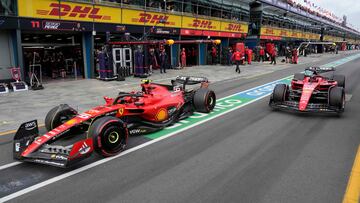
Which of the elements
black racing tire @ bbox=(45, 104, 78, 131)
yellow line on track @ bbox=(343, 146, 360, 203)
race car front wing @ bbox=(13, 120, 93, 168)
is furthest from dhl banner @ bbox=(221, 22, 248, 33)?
race car front wing @ bbox=(13, 120, 93, 168)

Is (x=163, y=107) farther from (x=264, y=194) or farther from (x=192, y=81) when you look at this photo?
(x=264, y=194)

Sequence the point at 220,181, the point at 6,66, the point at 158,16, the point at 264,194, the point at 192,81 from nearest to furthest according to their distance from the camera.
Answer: the point at 264,194
the point at 220,181
the point at 192,81
the point at 6,66
the point at 158,16

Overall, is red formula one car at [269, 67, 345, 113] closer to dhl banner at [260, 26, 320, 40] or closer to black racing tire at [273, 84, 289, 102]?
black racing tire at [273, 84, 289, 102]

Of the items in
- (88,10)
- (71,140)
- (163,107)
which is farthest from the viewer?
(88,10)

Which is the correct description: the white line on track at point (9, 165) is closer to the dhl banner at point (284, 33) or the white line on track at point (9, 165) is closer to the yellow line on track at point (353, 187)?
the yellow line on track at point (353, 187)

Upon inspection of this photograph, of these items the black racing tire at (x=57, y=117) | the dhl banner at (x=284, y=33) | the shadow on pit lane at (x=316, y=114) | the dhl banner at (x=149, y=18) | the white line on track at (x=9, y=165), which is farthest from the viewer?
the dhl banner at (x=284, y=33)

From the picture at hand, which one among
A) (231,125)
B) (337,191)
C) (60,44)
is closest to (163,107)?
(231,125)

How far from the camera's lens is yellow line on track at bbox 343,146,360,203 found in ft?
13.2

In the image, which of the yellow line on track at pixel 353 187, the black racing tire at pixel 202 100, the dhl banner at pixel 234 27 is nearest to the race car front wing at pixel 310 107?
the black racing tire at pixel 202 100

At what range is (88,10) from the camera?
17672mm

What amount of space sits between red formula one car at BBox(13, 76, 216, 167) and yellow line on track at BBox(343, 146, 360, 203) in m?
3.86

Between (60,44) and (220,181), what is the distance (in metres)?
17.2

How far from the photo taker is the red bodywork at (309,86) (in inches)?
333

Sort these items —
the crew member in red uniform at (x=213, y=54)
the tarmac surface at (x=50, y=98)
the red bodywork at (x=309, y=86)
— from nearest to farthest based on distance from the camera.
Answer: the red bodywork at (x=309, y=86), the tarmac surface at (x=50, y=98), the crew member in red uniform at (x=213, y=54)
